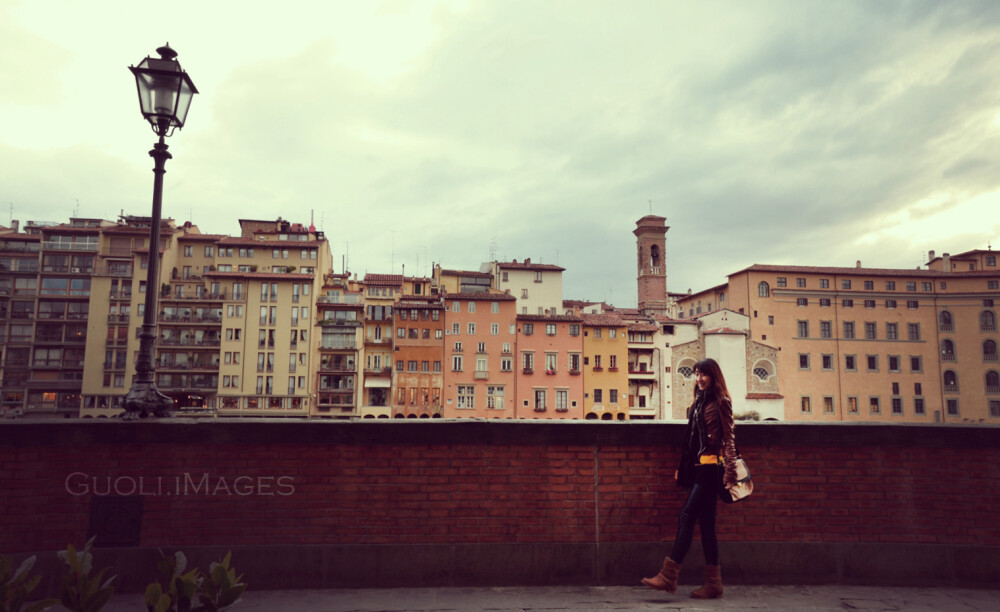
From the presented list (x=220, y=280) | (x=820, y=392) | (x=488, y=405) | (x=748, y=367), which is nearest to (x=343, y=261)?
(x=220, y=280)

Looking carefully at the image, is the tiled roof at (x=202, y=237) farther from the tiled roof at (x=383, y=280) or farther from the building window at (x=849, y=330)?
the building window at (x=849, y=330)

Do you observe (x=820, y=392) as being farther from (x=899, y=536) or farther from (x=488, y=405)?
(x=899, y=536)

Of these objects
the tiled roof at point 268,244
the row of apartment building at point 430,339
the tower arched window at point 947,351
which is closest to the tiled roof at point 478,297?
the row of apartment building at point 430,339

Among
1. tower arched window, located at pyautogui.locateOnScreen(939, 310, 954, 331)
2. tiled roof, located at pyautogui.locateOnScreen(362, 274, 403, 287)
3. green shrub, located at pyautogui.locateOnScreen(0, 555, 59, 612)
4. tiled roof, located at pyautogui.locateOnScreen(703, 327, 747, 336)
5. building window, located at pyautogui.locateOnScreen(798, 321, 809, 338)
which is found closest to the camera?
green shrub, located at pyautogui.locateOnScreen(0, 555, 59, 612)

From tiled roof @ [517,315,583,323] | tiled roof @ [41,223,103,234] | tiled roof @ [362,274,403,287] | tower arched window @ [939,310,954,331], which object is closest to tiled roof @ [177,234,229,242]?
tiled roof @ [41,223,103,234]

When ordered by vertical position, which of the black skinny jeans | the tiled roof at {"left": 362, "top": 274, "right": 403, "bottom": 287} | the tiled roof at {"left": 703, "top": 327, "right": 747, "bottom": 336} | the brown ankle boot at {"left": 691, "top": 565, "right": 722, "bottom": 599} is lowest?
the brown ankle boot at {"left": 691, "top": 565, "right": 722, "bottom": 599}

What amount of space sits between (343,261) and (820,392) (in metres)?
69.8

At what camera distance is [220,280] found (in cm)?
7506

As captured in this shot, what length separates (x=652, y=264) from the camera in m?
97.0

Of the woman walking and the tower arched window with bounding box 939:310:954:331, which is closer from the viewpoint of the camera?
the woman walking

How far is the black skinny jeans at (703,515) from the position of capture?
5.57m

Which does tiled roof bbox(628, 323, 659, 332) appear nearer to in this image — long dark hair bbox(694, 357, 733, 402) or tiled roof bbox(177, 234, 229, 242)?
tiled roof bbox(177, 234, 229, 242)

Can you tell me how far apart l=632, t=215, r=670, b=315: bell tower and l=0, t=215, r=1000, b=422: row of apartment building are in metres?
10.0

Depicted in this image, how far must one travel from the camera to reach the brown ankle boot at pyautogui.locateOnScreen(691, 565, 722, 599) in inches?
219
